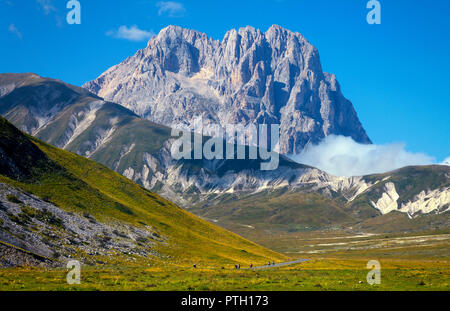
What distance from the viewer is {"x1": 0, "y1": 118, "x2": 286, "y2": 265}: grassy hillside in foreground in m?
94.2

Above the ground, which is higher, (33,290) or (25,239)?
(25,239)

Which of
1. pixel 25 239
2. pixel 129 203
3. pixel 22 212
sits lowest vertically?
pixel 25 239

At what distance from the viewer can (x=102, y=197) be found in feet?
371

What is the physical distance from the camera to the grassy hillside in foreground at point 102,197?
9425cm

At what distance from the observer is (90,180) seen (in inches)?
5064
